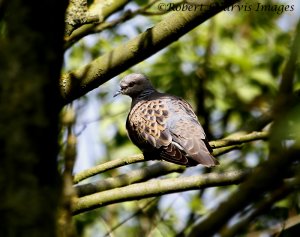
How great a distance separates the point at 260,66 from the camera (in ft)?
25.2

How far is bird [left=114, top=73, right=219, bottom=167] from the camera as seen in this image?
5180mm

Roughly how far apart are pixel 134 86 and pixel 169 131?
4.29 ft

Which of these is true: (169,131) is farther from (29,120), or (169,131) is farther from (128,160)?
(29,120)

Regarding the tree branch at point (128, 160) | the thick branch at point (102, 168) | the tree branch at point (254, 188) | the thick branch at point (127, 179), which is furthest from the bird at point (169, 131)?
the tree branch at point (254, 188)

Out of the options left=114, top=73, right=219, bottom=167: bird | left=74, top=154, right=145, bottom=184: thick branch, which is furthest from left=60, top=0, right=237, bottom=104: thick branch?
left=114, top=73, right=219, bottom=167: bird

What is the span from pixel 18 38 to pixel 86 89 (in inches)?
84.3

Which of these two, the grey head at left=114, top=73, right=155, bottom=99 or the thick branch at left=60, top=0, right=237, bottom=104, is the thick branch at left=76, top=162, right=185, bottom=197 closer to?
the thick branch at left=60, top=0, right=237, bottom=104

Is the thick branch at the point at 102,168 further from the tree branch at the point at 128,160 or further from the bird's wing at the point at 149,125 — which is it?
the bird's wing at the point at 149,125

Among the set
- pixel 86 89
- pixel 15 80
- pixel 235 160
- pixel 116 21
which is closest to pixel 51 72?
pixel 15 80

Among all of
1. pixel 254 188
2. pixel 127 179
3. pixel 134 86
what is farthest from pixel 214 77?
pixel 254 188

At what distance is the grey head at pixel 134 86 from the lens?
6.90 metres

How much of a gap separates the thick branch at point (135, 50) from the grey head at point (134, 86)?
292 cm

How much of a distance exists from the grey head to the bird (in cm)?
44

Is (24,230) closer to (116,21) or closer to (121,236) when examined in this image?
(116,21)
